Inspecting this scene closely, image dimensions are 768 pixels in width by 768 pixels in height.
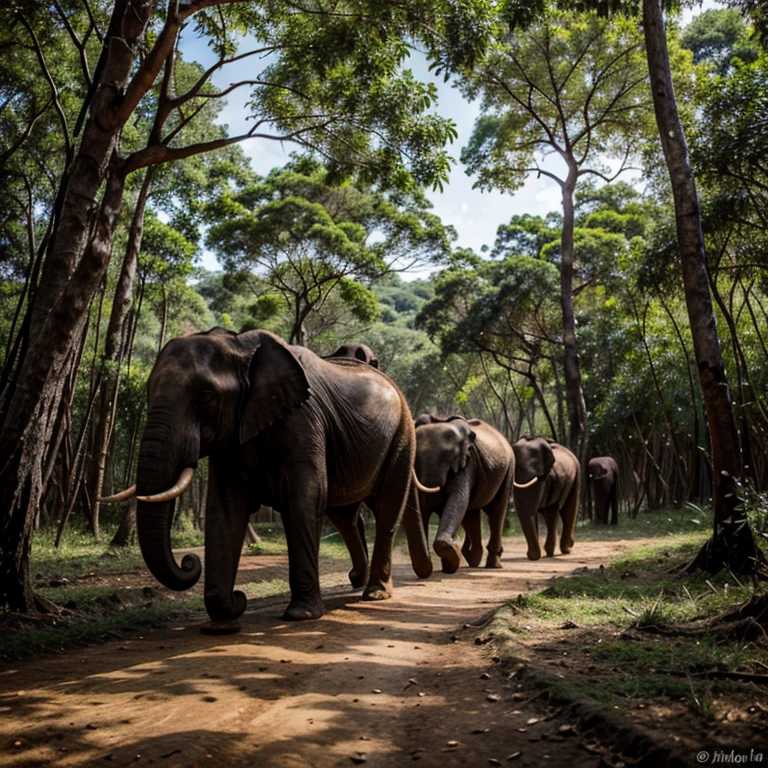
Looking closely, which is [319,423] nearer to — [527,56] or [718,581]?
[718,581]

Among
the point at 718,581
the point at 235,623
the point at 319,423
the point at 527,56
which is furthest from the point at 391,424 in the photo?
the point at 527,56

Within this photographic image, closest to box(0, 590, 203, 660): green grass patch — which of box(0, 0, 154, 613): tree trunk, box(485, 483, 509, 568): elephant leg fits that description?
box(0, 0, 154, 613): tree trunk

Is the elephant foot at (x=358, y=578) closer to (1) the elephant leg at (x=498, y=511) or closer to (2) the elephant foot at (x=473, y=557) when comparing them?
(2) the elephant foot at (x=473, y=557)

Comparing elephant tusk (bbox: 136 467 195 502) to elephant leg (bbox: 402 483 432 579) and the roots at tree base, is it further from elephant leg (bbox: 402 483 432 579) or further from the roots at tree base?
the roots at tree base

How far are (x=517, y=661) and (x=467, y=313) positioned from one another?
27673 mm

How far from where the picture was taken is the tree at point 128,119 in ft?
23.3

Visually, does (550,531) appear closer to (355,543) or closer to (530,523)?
(530,523)

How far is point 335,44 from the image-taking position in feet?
36.4

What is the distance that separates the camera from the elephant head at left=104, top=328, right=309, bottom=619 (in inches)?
238

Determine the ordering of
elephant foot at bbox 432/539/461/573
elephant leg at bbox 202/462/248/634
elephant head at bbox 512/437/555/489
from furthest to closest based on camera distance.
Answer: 1. elephant head at bbox 512/437/555/489
2. elephant foot at bbox 432/539/461/573
3. elephant leg at bbox 202/462/248/634

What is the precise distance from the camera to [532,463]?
16484 mm

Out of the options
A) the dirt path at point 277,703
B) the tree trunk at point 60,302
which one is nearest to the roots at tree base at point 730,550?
the dirt path at point 277,703

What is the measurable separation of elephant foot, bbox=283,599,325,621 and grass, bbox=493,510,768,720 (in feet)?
5.72

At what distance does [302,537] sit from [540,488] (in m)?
10.4
